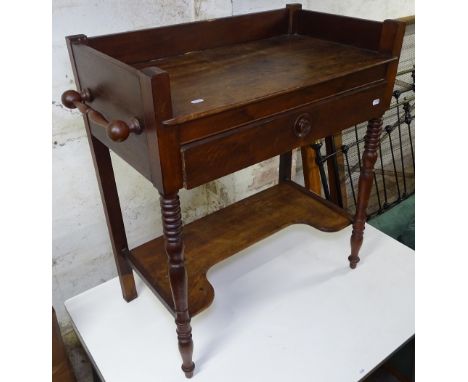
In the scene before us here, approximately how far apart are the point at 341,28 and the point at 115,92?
0.65 meters

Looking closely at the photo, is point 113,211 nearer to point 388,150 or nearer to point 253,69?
point 253,69

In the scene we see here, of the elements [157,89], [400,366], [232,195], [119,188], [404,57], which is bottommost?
[400,366]

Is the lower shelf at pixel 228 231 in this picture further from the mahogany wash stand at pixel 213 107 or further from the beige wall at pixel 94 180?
the beige wall at pixel 94 180

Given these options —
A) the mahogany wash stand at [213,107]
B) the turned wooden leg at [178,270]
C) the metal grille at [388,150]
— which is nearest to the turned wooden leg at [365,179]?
the mahogany wash stand at [213,107]

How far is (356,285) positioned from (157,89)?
925 mm

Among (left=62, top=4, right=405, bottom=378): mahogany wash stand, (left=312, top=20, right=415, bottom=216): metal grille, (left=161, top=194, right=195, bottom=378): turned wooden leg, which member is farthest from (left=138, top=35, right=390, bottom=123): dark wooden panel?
(left=312, top=20, right=415, bottom=216): metal grille

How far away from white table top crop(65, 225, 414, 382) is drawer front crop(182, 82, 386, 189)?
20.6 inches

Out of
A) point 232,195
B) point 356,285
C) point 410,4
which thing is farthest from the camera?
point 410,4

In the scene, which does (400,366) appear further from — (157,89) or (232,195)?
(157,89)

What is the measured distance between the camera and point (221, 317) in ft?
4.06

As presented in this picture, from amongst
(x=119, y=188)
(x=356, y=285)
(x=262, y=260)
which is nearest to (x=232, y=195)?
(x=262, y=260)

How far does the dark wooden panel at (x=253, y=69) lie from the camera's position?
83cm

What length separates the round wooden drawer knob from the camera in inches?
36.7

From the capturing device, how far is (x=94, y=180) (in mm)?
1332
